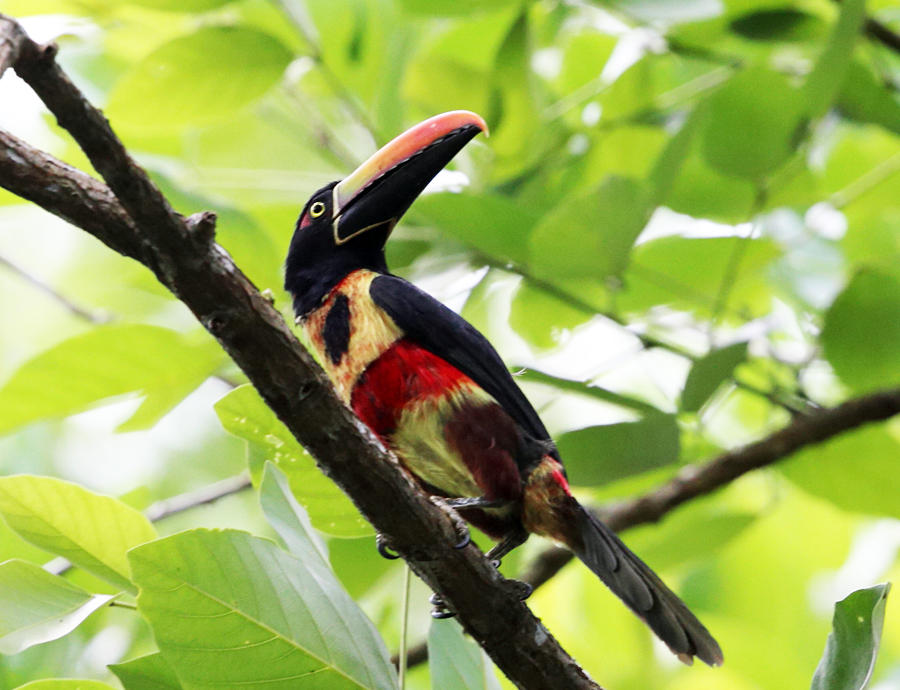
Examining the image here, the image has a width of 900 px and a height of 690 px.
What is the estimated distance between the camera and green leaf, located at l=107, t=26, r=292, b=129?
3.32 metres

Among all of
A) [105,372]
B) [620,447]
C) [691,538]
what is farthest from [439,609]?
[691,538]

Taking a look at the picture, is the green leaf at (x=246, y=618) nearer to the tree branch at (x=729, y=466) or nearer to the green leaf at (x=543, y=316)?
the tree branch at (x=729, y=466)

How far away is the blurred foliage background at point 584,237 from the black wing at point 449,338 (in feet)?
0.37

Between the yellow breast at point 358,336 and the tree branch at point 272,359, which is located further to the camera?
the yellow breast at point 358,336

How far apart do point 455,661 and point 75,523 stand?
868mm

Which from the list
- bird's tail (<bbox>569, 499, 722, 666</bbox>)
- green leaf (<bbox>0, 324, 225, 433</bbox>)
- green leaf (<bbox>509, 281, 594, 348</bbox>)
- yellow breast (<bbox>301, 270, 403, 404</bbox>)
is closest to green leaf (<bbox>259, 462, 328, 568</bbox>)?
yellow breast (<bbox>301, 270, 403, 404</bbox>)

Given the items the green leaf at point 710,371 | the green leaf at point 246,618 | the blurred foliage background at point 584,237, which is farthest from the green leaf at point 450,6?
the green leaf at point 246,618

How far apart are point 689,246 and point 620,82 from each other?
630 millimetres

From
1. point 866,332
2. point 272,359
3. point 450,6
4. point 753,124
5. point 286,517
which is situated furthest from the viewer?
point 866,332

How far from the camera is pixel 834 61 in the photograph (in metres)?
3.17

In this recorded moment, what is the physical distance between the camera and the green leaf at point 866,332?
3.49 meters

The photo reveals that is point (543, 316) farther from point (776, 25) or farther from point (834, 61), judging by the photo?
point (776, 25)

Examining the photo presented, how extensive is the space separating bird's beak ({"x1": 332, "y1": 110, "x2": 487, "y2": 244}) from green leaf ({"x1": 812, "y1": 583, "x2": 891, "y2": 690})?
1.52 m

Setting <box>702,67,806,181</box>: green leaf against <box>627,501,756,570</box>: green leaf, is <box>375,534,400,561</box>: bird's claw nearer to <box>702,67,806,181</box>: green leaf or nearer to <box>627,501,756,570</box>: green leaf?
<box>627,501,756,570</box>: green leaf
